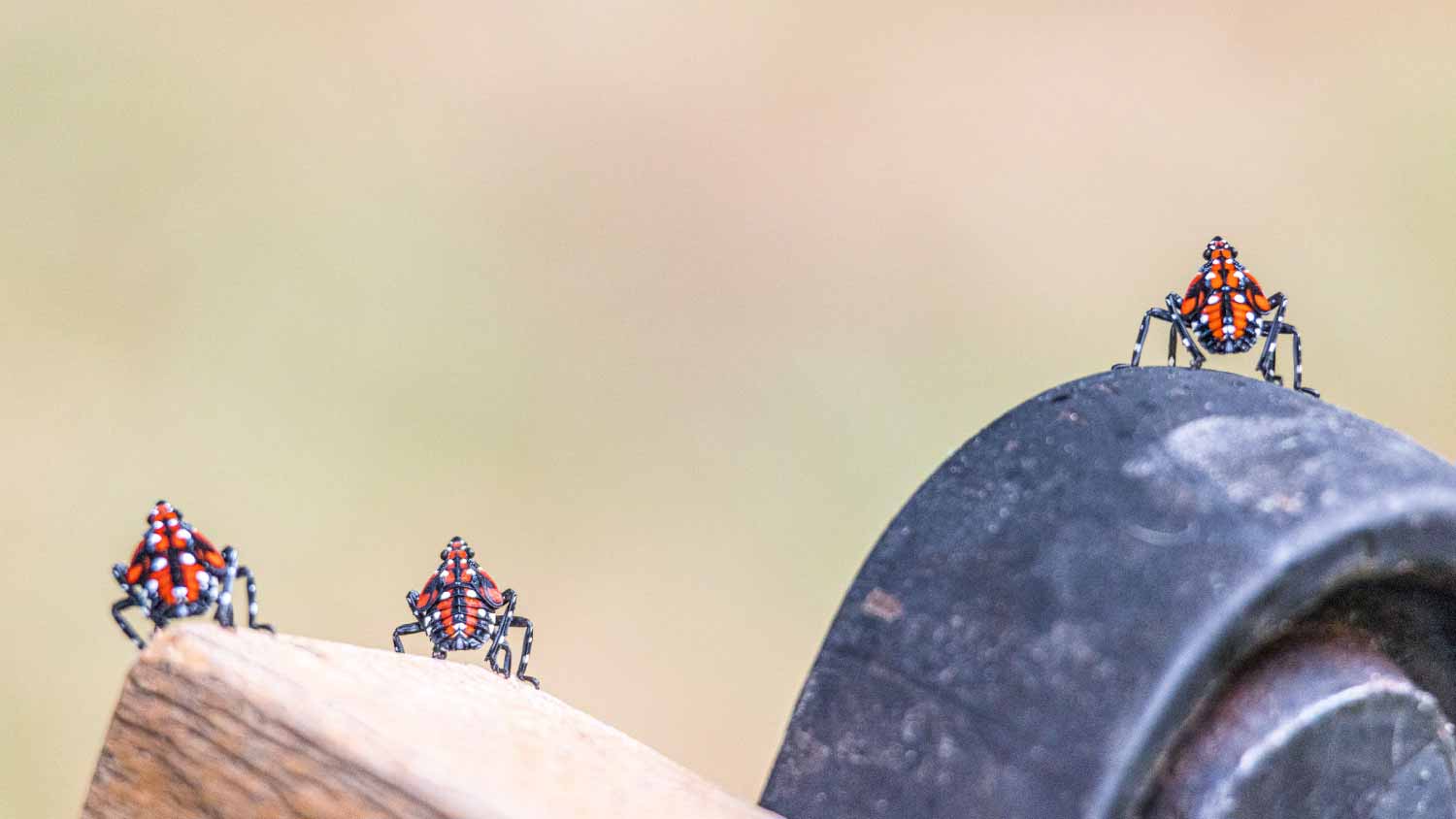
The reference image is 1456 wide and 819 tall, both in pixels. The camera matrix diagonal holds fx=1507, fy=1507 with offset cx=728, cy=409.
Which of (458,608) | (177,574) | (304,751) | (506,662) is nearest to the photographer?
(304,751)

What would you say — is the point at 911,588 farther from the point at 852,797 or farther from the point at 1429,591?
the point at 1429,591

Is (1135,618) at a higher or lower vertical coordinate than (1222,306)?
lower

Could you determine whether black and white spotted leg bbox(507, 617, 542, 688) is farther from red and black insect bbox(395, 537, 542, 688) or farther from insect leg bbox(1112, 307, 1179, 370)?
insect leg bbox(1112, 307, 1179, 370)

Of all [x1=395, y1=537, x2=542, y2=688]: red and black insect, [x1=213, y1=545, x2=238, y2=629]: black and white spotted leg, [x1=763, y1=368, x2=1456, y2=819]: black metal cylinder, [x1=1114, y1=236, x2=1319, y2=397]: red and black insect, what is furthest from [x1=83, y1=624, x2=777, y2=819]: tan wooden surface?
[x1=1114, y1=236, x2=1319, y2=397]: red and black insect

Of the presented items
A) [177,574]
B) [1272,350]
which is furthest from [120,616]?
[1272,350]

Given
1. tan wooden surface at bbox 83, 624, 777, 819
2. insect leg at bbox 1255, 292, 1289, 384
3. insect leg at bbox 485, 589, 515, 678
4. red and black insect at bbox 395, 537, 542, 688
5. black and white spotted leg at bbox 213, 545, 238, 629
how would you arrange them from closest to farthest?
tan wooden surface at bbox 83, 624, 777, 819 < black and white spotted leg at bbox 213, 545, 238, 629 < insect leg at bbox 485, 589, 515, 678 < insect leg at bbox 1255, 292, 1289, 384 < red and black insect at bbox 395, 537, 542, 688

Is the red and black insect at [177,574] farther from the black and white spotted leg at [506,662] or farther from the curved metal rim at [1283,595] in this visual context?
the curved metal rim at [1283,595]

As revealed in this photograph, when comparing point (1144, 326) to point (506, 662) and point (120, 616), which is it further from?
point (120, 616)
